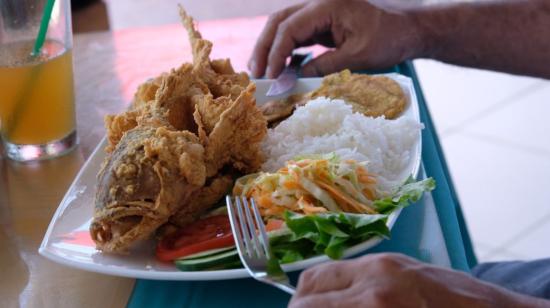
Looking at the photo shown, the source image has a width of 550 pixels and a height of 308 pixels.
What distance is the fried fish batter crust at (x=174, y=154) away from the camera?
1013 mm

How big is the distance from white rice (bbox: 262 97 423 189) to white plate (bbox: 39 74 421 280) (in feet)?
0.10

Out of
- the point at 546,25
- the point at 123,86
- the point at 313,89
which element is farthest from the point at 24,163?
the point at 546,25

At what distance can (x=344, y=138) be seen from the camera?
1.25m

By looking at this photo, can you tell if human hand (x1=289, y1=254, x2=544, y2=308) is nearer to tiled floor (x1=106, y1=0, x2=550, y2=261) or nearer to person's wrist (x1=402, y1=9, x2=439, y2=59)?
person's wrist (x1=402, y1=9, x2=439, y2=59)

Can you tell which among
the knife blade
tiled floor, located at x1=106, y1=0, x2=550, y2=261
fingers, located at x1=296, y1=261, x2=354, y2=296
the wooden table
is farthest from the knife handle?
tiled floor, located at x1=106, y1=0, x2=550, y2=261

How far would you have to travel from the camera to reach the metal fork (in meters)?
0.88

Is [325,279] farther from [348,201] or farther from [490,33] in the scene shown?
[490,33]

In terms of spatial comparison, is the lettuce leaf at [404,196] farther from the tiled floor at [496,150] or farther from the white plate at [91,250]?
the tiled floor at [496,150]

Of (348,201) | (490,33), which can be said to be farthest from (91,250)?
(490,33)

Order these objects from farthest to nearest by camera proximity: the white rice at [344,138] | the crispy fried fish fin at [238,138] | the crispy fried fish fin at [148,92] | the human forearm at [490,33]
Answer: the human forearm at [490,33] → the crispy fried fish fin at [148,92] → the white rice at [344,138] → the crispy fried fish fin at [238,138]

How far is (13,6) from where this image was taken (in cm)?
142

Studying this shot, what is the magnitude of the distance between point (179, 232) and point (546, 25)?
1235mm

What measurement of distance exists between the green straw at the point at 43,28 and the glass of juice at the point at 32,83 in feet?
0.04

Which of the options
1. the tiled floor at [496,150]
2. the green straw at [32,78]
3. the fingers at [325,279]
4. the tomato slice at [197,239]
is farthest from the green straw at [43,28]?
the tiled floor at [496,150]
